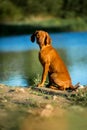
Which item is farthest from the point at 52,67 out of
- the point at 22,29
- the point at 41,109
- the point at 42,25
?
the point at 42,25

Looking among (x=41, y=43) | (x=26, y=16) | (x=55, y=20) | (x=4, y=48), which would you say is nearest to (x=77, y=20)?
(x=55, y=20)

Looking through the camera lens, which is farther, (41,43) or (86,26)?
(86,26)

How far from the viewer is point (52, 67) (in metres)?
8.66

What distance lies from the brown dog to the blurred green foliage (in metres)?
36.2

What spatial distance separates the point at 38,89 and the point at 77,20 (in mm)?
36305

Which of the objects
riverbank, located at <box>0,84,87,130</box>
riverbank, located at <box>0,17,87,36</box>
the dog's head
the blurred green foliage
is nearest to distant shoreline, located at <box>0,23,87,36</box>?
riverbank, located at <box>0,17,87,36</box>

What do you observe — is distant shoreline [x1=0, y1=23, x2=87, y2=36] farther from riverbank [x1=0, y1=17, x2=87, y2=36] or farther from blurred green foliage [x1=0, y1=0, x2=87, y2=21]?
blurred green foliage [x1=0, y1=0, x2=87, y2=21]

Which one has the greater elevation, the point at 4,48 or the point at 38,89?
the point at 4,48

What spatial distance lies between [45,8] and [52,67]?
37772mm

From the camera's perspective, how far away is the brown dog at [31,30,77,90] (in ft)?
28.0

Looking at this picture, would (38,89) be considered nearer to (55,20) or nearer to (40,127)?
(40,127)

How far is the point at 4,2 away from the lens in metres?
45.1

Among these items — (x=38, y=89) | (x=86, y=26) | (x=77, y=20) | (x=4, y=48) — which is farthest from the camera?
(x=77, y=20)

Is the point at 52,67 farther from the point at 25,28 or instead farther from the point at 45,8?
the point at 45,8
